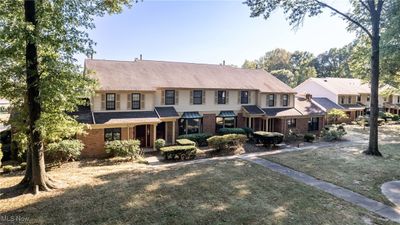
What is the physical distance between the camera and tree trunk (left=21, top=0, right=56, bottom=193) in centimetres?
964

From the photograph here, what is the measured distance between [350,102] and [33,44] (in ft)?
148

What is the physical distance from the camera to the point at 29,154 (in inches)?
424

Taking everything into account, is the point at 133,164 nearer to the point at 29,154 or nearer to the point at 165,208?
the point at 29,154

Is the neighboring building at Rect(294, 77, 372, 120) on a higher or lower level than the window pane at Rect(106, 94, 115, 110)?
higher

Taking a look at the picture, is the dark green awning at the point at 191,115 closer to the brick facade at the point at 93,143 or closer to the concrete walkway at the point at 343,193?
the brick facade at the point at 93,143

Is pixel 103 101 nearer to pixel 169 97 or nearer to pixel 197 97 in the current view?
pixel 169 97

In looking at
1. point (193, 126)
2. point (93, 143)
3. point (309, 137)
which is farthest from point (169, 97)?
point (309, 137)

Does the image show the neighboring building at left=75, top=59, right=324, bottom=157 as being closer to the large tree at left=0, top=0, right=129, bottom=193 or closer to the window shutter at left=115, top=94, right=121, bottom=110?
the window shutter at left=115, top=94, right=121, bottom=110

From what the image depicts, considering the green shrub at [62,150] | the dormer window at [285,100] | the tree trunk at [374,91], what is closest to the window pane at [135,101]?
the green shrub at [62,150]

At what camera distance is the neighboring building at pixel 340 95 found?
40.1 metres

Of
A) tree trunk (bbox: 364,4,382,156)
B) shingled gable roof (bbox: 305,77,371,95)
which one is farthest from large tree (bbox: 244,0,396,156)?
shingled gable roof (bbox: 305,77,371,95)

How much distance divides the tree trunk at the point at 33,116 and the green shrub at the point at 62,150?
15.6 feet

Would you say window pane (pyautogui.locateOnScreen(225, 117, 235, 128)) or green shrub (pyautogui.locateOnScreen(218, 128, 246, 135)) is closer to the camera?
green shrub (pyautogui.locateOnScreen(218, 128, 246, 135))

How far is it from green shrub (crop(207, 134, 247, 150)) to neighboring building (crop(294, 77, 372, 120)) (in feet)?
73.3
